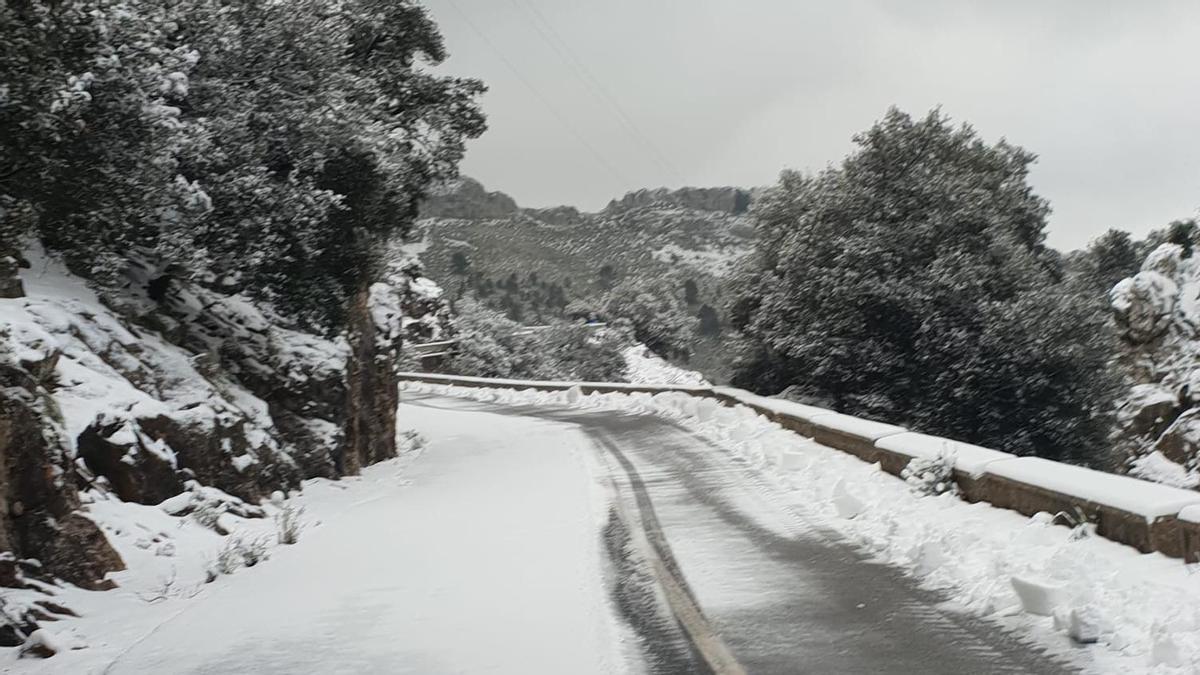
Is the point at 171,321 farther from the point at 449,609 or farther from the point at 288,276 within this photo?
the point at 449,609

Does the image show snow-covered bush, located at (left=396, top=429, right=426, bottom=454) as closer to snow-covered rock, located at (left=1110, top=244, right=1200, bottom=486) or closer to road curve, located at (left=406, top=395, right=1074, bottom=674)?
road curve, located at (left=406, top=395, right=1074, bottom=674)

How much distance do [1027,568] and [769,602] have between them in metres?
1.91

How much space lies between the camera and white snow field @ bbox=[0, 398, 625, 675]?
6621 mm

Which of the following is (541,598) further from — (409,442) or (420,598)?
(409,442)

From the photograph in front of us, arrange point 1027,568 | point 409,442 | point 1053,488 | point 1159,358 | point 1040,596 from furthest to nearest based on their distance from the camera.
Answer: point 1159,358, point 409,442, point 1053,488, point 1027,568, point 1040,596

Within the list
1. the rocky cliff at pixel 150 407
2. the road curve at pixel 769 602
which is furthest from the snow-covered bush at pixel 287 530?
the road curve at pixel 769 602

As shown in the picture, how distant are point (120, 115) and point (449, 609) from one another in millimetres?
6490

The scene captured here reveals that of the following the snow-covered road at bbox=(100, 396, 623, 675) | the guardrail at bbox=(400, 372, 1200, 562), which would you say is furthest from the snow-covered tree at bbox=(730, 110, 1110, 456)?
the snow-covered road at bbox=(100, 396, 623, 675)

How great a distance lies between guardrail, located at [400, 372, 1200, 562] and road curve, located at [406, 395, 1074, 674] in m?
1.59

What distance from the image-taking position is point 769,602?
7469 mm

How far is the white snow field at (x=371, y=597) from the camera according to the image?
662 cm

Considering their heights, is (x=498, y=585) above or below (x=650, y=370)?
below

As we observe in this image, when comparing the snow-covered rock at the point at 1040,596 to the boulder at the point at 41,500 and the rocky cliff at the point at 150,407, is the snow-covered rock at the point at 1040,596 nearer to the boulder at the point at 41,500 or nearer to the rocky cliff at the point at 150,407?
the rocky cliff at the point at 150,407

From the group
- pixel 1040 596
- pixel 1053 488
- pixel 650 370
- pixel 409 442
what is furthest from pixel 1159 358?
pixel 650 370
